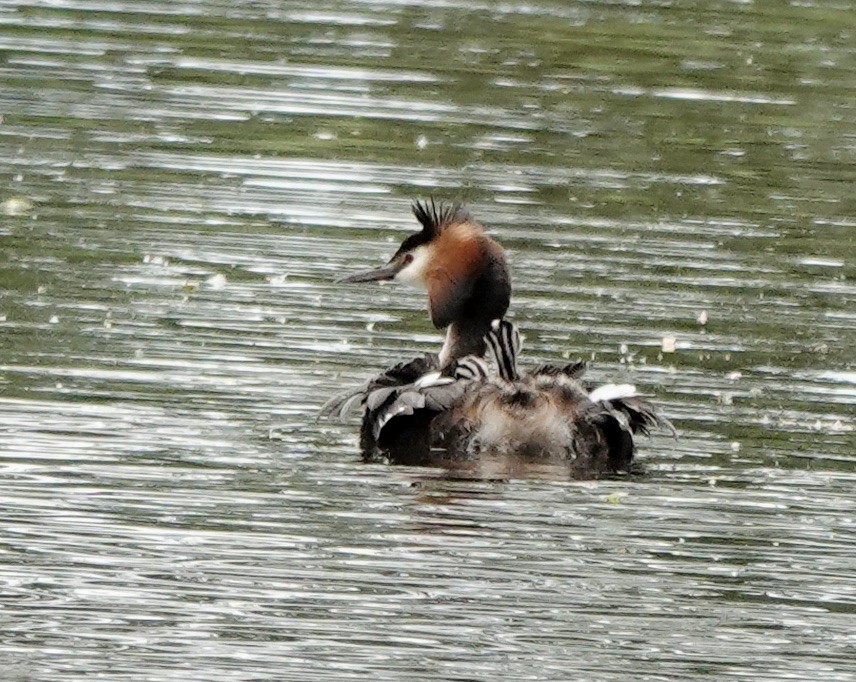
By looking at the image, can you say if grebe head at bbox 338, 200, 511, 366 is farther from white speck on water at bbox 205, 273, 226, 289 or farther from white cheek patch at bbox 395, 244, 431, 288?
white speck on water at bbox 205, 273, 226, 289

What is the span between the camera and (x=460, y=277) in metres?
11.4

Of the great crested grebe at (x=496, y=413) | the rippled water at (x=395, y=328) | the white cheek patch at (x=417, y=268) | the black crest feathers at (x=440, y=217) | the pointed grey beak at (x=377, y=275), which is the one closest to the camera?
the rippled water at (x=395, y=328)

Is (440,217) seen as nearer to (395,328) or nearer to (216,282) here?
(395,328)

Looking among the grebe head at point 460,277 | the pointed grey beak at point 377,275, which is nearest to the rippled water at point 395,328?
the pointed grey beak at point 377,275

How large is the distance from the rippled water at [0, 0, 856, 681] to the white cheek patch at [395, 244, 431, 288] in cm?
49

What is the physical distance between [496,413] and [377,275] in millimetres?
1884

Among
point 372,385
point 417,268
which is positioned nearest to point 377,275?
point 417,268

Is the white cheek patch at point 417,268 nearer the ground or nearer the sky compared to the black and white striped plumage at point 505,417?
nearer the sky

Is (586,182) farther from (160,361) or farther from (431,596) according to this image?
(431,596)

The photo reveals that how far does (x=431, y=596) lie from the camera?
8.28 metres

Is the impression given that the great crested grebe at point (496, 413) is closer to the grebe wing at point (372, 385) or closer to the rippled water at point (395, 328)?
the grebe wing at point (372, 385)

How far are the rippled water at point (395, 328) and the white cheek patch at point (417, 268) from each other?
1.62 ft

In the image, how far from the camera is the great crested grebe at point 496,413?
1041cm

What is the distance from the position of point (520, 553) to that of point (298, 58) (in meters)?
12.3
